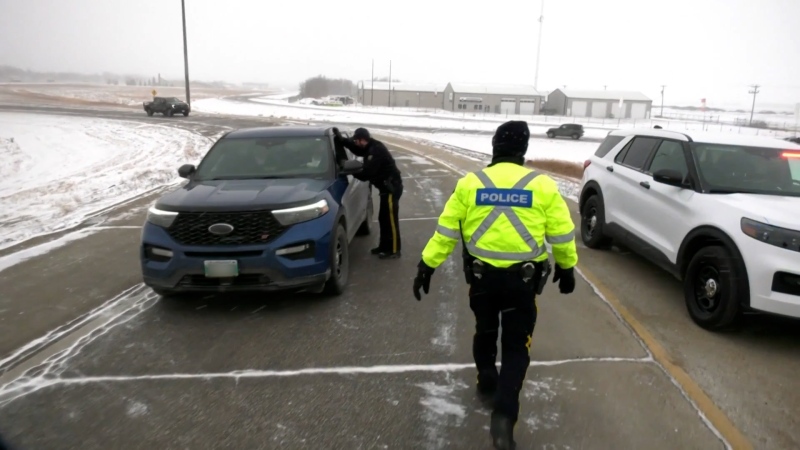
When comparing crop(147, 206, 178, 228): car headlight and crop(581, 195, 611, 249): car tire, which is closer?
crop(147, 206, 178, 228): car headlight

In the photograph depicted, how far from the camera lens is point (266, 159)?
6.52 m

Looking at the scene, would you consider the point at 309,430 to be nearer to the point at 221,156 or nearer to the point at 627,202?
the point at 221,156

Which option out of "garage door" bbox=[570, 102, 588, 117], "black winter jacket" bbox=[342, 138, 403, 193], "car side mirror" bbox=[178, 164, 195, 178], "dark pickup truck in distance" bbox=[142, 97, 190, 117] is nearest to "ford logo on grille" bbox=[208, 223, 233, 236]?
"car side mirror" bbox=[178, 164, 195, 178]

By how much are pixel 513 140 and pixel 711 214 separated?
2877 millimetres

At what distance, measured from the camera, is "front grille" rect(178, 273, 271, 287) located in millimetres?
5004

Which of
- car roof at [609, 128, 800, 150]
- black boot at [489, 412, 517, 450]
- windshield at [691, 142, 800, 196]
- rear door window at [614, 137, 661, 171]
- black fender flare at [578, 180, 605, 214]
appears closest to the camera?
black boot at [489, 412, 517, 450]

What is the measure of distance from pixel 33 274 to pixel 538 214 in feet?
19.7

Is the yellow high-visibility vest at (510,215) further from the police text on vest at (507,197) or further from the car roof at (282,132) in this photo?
the car roof at (282,132)

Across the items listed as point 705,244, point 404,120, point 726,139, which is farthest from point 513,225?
point 404,120

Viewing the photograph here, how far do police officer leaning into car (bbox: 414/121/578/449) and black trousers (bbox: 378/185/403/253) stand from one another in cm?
368

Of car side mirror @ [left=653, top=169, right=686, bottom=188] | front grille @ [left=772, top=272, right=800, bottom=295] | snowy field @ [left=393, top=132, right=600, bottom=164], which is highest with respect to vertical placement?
car side mirror @ [left=653, top=169, right=686, bottom=188]

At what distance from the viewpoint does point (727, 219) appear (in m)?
4.81

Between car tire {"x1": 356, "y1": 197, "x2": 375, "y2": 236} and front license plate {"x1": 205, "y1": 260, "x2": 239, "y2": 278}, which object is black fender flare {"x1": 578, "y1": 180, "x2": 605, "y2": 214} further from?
front license plate {"x1": 205, "y1": 260, "x2": 239, "y2": 278}

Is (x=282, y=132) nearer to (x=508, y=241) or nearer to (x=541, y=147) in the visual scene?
(x=508, y=241)
